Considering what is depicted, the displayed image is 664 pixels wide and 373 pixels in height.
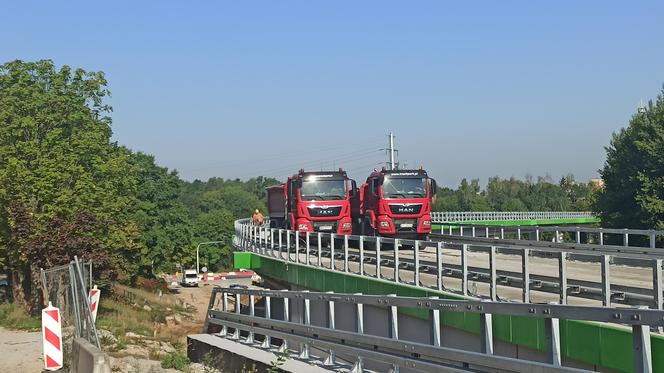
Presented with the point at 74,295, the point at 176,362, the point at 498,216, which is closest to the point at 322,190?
the point at 176,362

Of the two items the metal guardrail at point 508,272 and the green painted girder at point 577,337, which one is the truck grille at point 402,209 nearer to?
the metal guardrail at point 508,272

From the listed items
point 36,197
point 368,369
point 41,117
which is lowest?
point 368,369

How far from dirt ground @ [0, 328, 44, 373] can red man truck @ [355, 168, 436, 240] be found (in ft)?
44.4

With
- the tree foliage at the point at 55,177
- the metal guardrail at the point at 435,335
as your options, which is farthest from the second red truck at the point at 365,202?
the metal guardrail at the point at 435,335

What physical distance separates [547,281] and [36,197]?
87.3 ft

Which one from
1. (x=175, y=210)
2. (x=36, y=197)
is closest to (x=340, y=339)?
(x=36, y=197)

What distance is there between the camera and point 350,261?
26.3 metres

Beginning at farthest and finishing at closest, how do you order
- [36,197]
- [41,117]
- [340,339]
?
[41,117] → [36,197] → [340,339]

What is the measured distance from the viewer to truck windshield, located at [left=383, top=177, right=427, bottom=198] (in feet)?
107

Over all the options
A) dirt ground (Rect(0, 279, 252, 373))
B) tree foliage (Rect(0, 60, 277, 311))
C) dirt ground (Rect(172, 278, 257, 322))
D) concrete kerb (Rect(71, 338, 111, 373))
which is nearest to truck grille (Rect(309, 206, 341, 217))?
tree foliage (Rect(0, 60, 277, 311))

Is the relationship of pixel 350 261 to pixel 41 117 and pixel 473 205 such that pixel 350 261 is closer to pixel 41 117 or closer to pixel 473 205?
pixel 41 117

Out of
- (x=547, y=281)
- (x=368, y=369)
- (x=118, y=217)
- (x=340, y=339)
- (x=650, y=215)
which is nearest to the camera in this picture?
(x=368, y=369)

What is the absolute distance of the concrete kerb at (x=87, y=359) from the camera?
12.0 meters

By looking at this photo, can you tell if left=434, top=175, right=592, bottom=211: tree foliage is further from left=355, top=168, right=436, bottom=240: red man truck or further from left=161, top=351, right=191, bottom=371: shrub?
left=161, top=351, right=191, bottom=371: shrub
